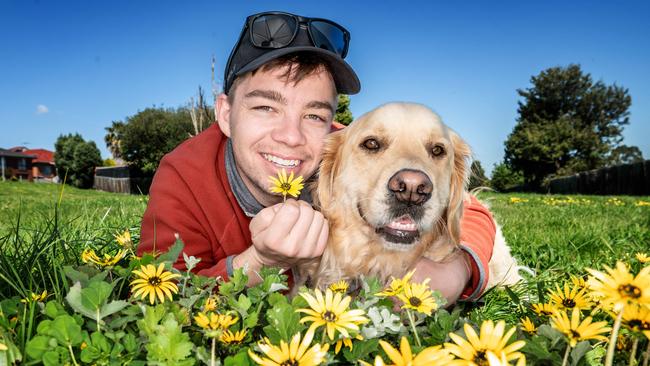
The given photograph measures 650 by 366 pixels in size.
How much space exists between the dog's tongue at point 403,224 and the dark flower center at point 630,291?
5.33ft

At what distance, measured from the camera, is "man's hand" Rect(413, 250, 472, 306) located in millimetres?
2387

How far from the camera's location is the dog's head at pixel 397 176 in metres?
2.45

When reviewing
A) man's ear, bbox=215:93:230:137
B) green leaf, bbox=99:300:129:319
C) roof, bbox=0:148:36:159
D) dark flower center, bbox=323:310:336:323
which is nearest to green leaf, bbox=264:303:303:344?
dark flower center, bbox=323:310:336:323

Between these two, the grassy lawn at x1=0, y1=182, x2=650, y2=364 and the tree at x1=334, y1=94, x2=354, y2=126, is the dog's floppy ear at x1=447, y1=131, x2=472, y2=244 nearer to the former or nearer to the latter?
the grassy lawn at x1=0, y1=182, x2=650, y2=364


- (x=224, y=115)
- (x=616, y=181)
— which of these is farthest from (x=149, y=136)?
(x=224, y=115)

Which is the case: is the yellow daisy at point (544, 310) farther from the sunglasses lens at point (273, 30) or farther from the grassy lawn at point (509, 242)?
the sunglasses lens at point (273, 30)

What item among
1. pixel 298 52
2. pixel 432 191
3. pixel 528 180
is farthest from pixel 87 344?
pixel 528 180

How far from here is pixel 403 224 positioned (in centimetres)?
252

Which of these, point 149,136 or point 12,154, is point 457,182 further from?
point 12,154

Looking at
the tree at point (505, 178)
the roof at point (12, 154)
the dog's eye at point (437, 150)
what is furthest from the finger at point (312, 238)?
the roof at point (12, 154)

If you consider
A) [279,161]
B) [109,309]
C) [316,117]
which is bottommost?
[109,309]

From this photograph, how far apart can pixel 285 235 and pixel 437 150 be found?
1186 mm

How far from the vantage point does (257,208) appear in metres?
3.05

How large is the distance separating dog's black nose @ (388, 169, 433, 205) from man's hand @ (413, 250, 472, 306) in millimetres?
422
